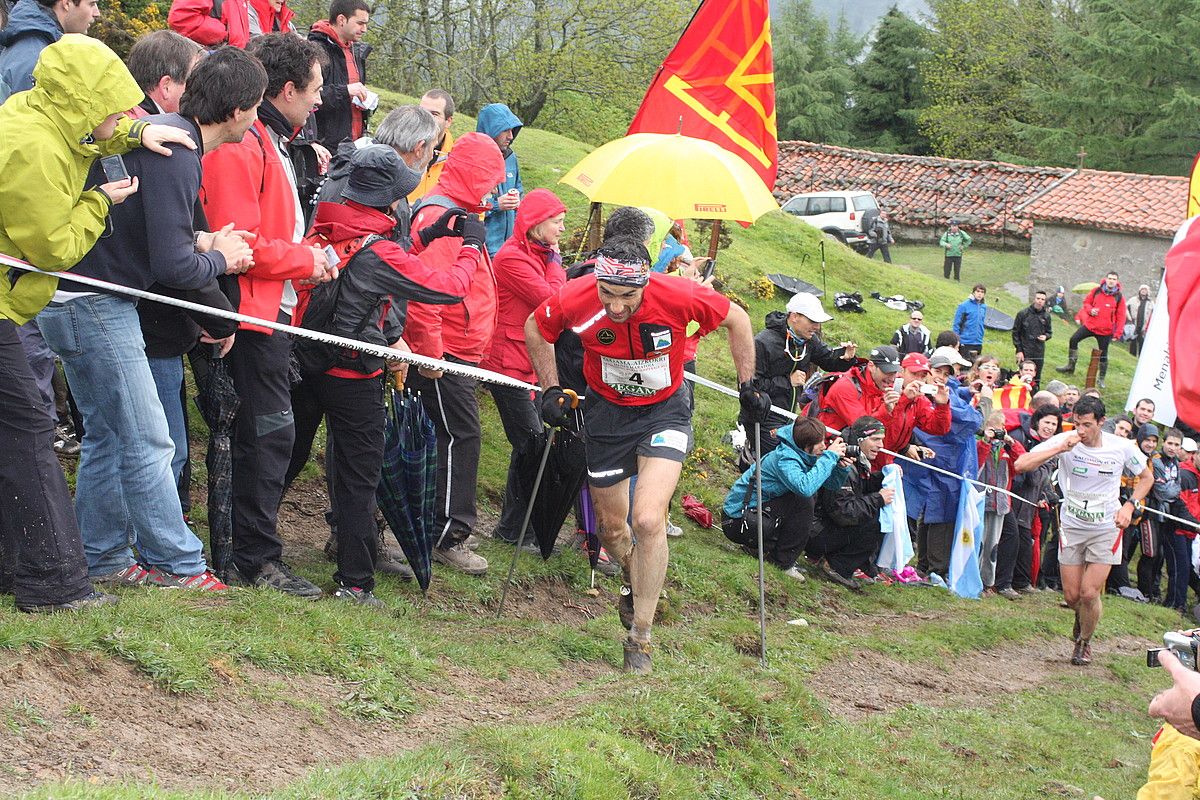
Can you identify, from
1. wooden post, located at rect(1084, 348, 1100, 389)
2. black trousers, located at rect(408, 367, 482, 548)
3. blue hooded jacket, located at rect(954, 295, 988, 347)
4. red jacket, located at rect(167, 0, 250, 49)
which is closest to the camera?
Answer: black trousers, located at rect(408, 367, 482, 548)

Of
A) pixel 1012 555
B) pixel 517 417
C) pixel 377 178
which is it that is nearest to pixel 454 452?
pixel 517 417

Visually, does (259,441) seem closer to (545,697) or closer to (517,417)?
(545,697)

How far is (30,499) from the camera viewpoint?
5262 millimetres

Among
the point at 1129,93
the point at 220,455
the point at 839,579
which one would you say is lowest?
the point at 839,579

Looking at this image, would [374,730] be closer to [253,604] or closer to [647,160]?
[253,604]

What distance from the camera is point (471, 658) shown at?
6855 mm

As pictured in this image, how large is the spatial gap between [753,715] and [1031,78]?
64.9 meters

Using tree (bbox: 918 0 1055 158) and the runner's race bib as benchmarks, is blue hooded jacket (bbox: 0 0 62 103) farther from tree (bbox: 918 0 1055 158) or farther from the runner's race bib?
tree (bbox: 918 0 1055 158)

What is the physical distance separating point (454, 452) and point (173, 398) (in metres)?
2.49

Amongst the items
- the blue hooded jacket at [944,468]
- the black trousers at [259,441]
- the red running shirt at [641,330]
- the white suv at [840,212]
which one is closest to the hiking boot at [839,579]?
the blue hooded jacket at [944,468]

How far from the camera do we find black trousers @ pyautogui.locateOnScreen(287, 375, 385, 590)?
23.4 ft

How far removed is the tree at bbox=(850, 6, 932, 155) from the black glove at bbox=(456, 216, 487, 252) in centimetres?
6051

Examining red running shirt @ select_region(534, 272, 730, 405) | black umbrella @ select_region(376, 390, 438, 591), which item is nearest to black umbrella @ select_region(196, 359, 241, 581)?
black umbrella @ select_region(376, 390, 438, 591)

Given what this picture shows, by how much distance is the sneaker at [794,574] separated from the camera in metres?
11.3
